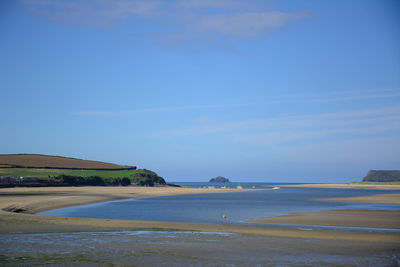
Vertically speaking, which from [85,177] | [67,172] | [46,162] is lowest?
[85,177]

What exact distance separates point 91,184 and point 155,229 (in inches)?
3163

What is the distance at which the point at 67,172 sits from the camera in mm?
106312

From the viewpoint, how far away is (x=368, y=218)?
3528 centimetres

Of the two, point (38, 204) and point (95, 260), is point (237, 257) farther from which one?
point (38, 204)

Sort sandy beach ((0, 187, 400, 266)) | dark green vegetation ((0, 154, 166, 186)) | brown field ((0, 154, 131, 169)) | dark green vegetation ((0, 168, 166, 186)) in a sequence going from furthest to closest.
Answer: brown field ((0, 154, 131, 169)) < dark green vegetation ((0, 154, 166, 186)) < dark green vegetation ((0, 168, 166, 186)) < sandy beach ((0, 187, 400, 266))

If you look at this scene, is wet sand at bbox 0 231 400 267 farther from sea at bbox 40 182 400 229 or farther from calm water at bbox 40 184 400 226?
calm water at bbox 40 184 400 226

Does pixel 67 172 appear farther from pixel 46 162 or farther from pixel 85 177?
pixel 46 162

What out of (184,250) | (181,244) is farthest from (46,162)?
(184,250)

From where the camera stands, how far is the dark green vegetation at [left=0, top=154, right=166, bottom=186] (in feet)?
299

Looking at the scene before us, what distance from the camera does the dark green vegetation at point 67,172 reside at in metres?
91.1

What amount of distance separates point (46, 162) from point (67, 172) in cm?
1598

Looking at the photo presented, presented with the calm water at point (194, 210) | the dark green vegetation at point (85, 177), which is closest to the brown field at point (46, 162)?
the dark green vegetation at point (85, 177)

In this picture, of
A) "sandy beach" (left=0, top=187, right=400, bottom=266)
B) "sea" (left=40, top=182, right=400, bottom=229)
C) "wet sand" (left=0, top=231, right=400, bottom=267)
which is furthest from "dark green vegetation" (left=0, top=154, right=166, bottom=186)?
"wet sand" (left=0, top=231, right=400, bottom=267)

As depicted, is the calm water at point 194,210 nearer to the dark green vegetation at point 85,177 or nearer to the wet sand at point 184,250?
the wet sand at point 184,250
